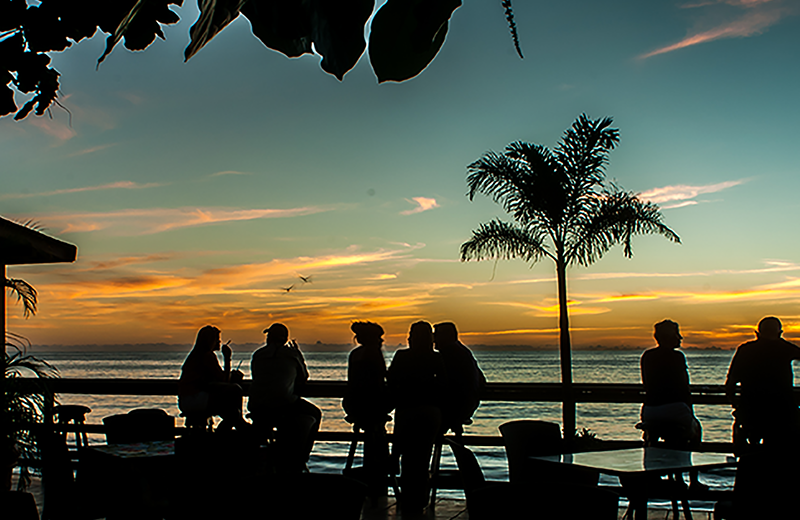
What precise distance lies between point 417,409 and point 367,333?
28.9 inches

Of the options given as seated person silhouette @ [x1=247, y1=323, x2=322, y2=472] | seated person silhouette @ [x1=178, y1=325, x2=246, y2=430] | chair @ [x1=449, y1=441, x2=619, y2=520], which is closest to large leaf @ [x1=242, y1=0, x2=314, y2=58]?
chair @ [x1=449, y1=441, x2=619, y2=520]

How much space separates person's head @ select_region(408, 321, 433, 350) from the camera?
5.01m

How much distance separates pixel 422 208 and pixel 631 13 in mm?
9987

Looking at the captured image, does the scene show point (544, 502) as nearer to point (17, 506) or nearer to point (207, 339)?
point (17, 506)

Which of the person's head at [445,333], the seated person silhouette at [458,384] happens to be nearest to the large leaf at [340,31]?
the seated person silhouette at [458,384]

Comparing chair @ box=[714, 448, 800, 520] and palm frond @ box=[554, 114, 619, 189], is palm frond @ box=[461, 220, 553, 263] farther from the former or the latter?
chair @ box=[714, 448, 800, 520]

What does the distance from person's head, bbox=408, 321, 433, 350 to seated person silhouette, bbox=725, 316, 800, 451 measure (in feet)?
7.75

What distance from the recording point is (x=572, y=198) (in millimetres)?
7355

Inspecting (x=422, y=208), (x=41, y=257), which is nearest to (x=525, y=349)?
(x=422, y=208)

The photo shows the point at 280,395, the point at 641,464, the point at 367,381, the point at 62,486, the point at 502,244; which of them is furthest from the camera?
the point at 502,244

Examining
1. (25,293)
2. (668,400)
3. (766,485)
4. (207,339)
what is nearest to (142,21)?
(766,485)

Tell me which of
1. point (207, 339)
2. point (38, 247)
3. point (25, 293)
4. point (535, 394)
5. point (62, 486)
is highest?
point (38, 247)

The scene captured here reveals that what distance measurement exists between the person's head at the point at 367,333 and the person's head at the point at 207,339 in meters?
1.23

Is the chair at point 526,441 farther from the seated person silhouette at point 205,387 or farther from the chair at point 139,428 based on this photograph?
the chair at point 139,428
